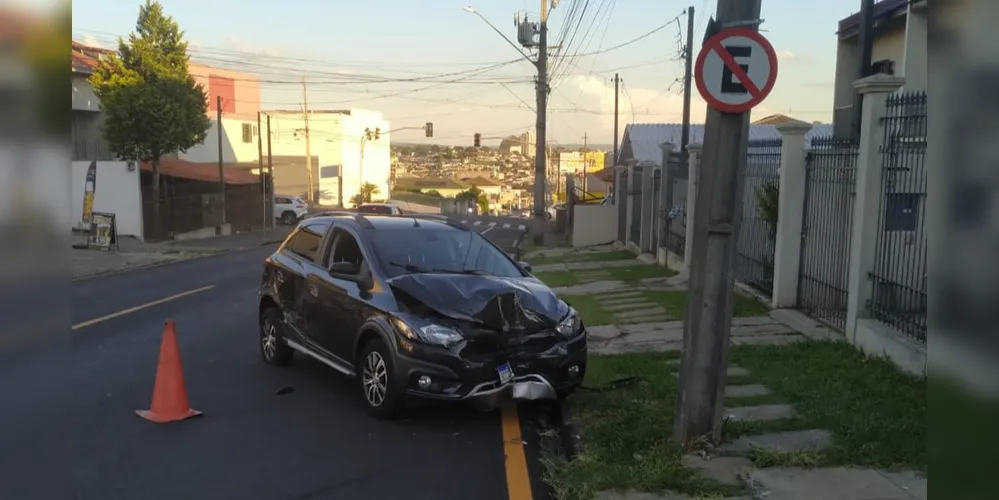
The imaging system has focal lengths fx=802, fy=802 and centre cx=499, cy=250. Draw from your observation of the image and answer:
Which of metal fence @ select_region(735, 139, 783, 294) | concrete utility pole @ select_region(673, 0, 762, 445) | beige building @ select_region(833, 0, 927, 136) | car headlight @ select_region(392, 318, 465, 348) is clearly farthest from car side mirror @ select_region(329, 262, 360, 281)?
beige building @ select_region(833, 0, 927, 136)

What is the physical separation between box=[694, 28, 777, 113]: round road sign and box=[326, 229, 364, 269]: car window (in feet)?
11.5

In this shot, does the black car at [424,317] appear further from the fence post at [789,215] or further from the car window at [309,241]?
the fence post at [789,215]

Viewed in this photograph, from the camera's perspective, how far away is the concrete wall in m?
30.7

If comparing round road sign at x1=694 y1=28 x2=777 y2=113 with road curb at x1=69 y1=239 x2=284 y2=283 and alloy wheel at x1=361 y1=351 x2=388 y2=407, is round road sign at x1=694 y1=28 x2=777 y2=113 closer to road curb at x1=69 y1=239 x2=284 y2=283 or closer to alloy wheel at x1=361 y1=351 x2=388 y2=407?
alloy wheel at x1=361 y1=351 x2=388 y2=407

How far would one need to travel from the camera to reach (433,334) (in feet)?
20.3

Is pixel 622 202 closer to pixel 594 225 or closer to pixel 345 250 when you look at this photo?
pixel 594 225

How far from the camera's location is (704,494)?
4617mm

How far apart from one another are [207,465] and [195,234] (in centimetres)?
3310

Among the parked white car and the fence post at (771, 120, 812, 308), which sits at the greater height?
the fence post at (771, 120, 812, 308)

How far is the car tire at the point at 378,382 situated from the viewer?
6.27m

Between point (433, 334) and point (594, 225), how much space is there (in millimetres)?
25409

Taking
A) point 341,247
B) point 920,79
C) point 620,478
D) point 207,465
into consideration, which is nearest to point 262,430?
point 207,465

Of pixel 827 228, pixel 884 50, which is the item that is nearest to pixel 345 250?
pixel 827 228

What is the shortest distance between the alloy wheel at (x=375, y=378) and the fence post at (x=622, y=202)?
20.3 meters
